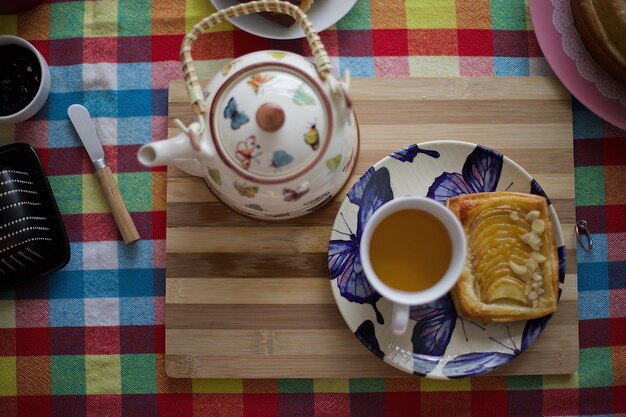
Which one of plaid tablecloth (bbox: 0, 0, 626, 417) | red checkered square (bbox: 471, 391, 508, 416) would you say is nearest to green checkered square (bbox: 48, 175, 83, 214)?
plaid tablecloth (bbox: 0, 0, 626, 417)

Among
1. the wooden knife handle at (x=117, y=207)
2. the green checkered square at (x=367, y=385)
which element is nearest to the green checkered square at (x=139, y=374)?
the wooden knife handle at (x=117, y=207)

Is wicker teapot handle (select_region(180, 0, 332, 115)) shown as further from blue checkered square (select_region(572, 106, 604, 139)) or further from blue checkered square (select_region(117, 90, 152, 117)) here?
blue checkered square (select_region(572, 106, 604, 139))

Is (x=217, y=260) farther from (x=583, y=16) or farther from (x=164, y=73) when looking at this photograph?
(x=583, y=16)

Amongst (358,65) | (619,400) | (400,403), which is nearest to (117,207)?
(358,65)

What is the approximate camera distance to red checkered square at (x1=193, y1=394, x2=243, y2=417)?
39.4 inches

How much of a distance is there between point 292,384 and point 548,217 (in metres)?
0.51

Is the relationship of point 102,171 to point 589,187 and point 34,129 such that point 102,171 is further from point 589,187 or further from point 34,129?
point 589,187

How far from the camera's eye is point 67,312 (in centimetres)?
102

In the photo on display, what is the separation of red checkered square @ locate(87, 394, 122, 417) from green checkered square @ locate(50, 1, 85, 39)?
658mm

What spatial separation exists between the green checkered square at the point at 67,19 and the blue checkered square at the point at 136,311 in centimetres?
50

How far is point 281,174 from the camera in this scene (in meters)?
0.72

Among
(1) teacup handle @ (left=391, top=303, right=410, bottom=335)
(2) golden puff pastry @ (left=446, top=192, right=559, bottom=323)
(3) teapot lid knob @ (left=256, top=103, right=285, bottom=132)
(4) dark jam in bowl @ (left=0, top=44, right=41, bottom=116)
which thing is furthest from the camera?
(4) dark jam in bowl @ (left=0, top=44, right=41, bottom=116)

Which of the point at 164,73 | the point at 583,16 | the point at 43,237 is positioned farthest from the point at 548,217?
the point at 43,237

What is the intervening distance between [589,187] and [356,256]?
47 cm
